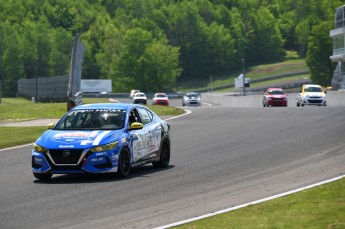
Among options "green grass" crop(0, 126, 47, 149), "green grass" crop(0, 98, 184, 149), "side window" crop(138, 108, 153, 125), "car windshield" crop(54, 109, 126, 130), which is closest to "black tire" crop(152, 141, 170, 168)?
"side window" crop(138, 108, 153, 125)

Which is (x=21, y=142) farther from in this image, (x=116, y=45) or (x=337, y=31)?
(x=116, y=45)

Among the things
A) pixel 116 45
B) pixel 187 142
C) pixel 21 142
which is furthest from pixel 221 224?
pixel 116 45

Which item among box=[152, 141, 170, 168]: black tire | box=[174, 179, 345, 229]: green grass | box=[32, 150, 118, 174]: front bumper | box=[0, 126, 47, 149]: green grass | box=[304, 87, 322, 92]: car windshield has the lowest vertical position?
box=[304, 87, 322, 92]: car windshield

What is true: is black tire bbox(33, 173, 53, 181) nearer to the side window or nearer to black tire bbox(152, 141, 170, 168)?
the side window

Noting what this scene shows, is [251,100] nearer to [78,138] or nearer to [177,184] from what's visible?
[78,138]

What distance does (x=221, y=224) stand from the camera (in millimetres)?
10617

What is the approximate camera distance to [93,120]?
17.2 metres

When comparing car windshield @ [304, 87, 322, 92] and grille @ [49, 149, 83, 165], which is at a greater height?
grille @ [49, 149, 83, 165]

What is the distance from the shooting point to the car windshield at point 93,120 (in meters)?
17.0

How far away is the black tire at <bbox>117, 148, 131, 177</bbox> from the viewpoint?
1628cm

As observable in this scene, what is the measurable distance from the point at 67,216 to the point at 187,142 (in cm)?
1323

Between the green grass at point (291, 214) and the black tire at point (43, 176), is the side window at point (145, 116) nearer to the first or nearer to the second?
the black tire at point (43, 176)

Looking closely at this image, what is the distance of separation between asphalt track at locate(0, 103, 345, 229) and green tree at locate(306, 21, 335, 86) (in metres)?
116

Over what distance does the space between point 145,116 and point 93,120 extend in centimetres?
140
